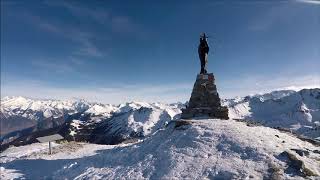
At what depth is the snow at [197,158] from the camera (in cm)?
2106

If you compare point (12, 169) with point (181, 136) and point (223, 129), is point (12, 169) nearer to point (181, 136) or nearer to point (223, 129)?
point (181, 136)

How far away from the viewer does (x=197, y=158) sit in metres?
23.0

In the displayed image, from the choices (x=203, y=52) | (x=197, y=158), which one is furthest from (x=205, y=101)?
(x=197, y=158)

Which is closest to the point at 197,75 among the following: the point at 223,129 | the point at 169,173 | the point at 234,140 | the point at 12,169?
the point at 223,129

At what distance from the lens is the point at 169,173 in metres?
21.7

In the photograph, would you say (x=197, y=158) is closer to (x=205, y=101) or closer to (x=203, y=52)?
(x=205, y=101)

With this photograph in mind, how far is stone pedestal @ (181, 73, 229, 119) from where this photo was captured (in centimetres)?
3106

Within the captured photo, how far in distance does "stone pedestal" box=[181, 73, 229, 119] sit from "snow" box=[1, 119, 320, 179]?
1.90 metres

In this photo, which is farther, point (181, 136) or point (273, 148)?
point (181, 136)

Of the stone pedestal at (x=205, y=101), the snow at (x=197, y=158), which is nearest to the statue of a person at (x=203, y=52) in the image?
the stone pedestal at (x=205, y=101)

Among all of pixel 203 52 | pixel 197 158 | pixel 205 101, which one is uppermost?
pixel 203 52

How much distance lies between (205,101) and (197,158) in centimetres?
950

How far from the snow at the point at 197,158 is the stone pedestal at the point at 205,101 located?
6.23ft

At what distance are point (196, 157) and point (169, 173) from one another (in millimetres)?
2471
